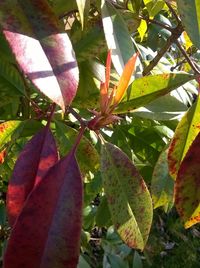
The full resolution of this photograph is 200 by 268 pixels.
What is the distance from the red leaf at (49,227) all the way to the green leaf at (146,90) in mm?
198

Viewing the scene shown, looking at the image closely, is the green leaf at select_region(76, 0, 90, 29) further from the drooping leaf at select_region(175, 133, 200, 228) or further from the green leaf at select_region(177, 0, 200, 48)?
the drooping leaf at select_region(175, 133, 200, 228)

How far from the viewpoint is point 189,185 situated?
63cm

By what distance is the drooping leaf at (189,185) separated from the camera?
24.1 inches

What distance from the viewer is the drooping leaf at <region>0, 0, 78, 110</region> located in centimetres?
56

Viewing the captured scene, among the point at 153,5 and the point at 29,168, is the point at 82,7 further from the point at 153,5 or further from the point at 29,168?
the point at 153,5

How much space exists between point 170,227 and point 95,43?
2.47 metres

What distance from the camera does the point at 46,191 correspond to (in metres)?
0.56

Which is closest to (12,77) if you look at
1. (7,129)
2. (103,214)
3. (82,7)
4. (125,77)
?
(7,129)

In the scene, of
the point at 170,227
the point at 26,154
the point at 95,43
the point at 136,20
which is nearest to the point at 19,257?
the point at 26,154

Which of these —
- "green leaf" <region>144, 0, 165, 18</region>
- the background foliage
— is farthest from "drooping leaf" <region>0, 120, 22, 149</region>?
"green leaf" <region>144, 0, 165, 18</region>

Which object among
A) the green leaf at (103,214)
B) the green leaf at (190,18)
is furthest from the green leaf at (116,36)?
the green leaf at (103,214)

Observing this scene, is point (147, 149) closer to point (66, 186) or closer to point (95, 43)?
point (95, 43)

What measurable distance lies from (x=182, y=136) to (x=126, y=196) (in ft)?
0.35

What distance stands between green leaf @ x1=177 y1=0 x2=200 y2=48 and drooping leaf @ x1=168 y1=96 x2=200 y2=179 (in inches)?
3.4
